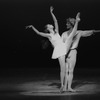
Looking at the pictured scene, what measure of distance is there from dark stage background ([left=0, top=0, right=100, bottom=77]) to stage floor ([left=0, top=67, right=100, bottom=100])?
1.73 meters

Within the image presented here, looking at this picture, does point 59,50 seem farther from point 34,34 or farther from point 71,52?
point 34,34

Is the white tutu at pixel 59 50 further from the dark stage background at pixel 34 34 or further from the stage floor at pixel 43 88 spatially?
the dark stage background at pixel 34 34

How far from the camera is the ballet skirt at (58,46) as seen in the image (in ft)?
30.4

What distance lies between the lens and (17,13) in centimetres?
1405

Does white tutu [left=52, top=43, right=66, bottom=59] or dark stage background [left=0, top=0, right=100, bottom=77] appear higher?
dark stage background [left=0, top=0, right=100, bottom=77]

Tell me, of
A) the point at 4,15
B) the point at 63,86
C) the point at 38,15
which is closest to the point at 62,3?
the point at 38,15

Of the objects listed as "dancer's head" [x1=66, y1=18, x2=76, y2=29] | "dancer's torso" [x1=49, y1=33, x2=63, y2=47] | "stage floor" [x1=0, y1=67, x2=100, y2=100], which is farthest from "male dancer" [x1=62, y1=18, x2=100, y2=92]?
"stage floor" [x1=0, y1=67, x2=100, y2=100]

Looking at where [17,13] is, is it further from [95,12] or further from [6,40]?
[95,12]

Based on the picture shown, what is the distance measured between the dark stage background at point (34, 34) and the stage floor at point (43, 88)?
1.73m

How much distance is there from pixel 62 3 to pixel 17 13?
125 cm

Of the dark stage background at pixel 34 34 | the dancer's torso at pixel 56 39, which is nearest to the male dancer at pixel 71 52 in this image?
the dancer's torso at pixel 56 39

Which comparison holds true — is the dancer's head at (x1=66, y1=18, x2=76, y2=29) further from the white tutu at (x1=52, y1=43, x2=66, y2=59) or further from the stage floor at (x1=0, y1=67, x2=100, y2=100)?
the stage floor at (x1=0, y1=67, x2=100, y2=100)

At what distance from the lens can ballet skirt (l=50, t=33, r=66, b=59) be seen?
9.27m

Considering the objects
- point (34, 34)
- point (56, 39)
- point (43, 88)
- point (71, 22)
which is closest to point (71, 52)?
point (56, 39)
